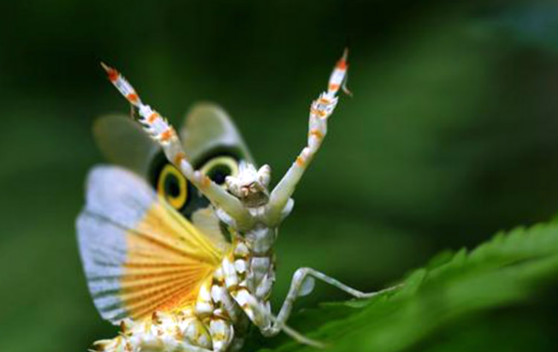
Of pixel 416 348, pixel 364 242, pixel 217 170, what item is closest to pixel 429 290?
pixel 416 348

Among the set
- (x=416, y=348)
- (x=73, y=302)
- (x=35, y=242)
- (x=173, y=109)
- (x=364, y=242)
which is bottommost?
(x=416, y=348)

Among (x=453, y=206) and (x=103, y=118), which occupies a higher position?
(x=453, y=206)

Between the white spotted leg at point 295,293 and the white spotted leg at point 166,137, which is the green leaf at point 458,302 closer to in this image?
the white spotted leg at point 295,293

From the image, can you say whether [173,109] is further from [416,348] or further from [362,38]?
[416,348]

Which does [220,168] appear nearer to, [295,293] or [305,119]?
[295,293]

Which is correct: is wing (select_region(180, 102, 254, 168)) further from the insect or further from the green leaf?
the green leaf

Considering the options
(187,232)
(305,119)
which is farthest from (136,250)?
(305,119)
